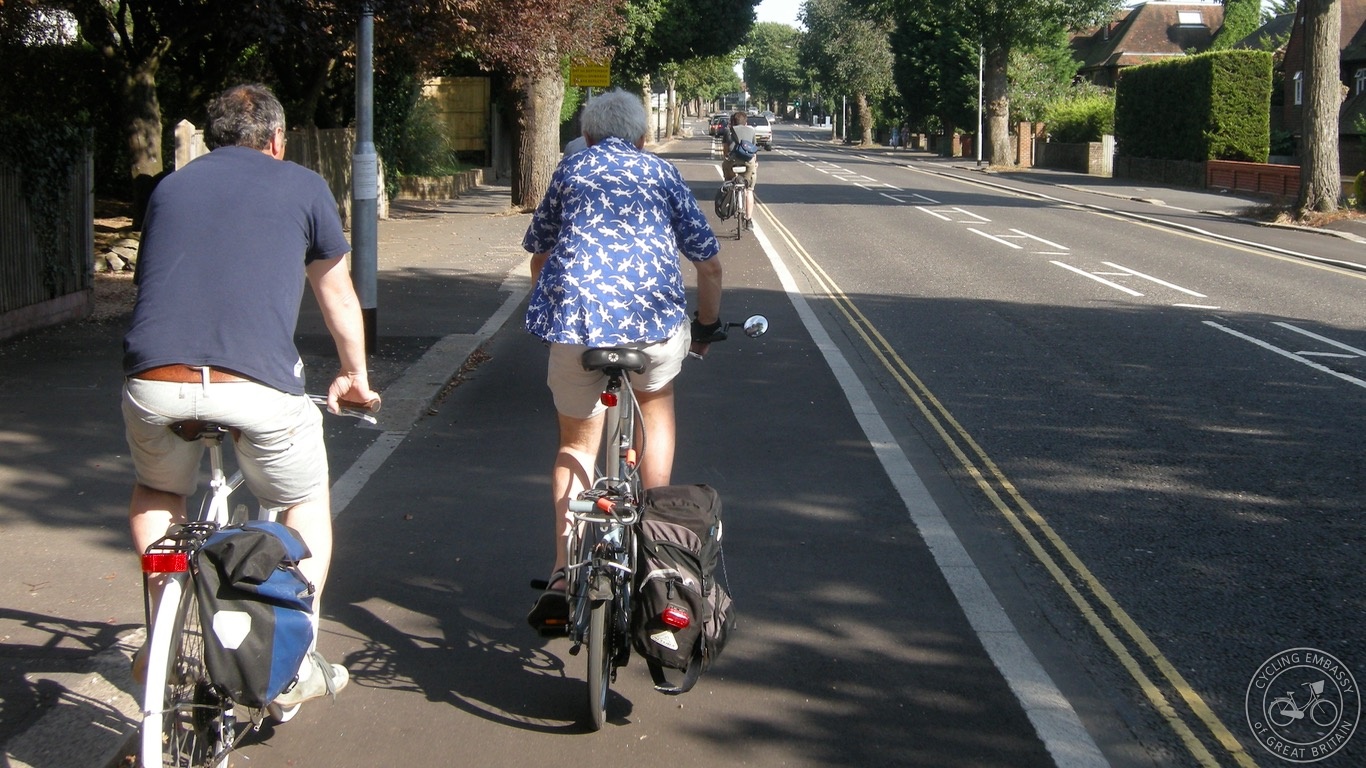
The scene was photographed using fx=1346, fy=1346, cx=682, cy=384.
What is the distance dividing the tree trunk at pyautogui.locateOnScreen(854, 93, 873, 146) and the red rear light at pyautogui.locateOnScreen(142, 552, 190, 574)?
92.1 meters

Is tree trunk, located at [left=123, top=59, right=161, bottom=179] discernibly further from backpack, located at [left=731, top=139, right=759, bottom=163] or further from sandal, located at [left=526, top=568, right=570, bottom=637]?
sandal, located at [left=526, top=568, right=570, bottom=637]

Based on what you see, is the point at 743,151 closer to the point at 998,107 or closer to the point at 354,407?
the point at 354,407

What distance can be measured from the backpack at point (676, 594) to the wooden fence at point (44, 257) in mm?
7681

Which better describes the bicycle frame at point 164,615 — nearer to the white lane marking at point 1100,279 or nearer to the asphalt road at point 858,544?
the asphalt road at point 858,544

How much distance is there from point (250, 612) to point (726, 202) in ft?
60.2

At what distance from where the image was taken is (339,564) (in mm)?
5348

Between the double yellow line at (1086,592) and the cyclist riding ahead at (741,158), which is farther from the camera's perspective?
the cyclist riding ahead at (741,158)

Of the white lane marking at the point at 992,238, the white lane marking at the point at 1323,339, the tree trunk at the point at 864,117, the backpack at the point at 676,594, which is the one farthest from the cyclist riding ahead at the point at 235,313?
the tree trunk at the point at 864,117

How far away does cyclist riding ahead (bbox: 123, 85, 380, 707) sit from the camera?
10.8 ft

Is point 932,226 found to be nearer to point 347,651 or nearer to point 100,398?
point 100,398

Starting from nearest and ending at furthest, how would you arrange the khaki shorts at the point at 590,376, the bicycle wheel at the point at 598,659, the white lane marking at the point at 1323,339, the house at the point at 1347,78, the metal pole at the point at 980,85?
the bicycle wheel at the point at 598,659 → the khaki shorts at the point at 590,376 → the white lane marking at the point at 1323,339 → the house at the point at 1347,78 → the metal pole at the point at 980,85

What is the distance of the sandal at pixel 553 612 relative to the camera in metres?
4.09

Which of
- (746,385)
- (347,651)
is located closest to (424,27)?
(746,385)

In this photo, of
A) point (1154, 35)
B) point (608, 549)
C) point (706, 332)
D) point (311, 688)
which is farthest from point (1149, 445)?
point (1154, 35)
